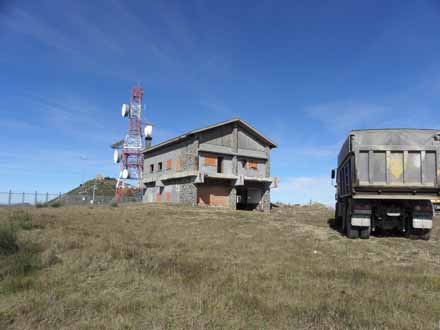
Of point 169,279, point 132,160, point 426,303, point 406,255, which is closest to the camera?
point 426,303

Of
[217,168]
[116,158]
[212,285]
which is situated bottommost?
[212,285]

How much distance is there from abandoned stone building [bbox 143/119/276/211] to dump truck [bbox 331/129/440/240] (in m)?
19.0

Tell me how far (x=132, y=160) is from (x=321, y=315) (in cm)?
4424

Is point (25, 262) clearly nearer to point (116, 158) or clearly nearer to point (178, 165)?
point (178, 165)

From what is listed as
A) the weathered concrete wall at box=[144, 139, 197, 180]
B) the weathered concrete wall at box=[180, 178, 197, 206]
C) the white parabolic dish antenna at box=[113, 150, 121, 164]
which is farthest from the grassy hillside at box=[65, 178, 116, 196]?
→ the weathered concrete wall at box=[180, 178, 197, 206]

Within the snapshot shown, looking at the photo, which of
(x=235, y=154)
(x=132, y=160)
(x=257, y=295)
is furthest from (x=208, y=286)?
(x=132, y=160)

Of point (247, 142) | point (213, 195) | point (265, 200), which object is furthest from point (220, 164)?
point (265, 200)

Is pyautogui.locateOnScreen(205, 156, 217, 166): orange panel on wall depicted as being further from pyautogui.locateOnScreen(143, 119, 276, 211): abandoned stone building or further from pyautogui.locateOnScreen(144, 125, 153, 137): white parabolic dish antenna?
pyautogui.locateOnScreen(144, 125, 153, 137): white parabolic dish antenna

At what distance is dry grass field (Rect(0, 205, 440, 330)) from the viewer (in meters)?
4.12

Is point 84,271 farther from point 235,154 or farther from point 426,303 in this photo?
point 235,154

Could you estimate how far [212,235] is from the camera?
40.5ft

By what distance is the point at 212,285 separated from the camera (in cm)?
558

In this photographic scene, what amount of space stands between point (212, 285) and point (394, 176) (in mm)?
8551

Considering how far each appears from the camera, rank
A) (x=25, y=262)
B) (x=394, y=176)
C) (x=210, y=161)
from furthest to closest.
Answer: (x=210, y=161)
(x=394, y=176)
(x=25, y=262)
